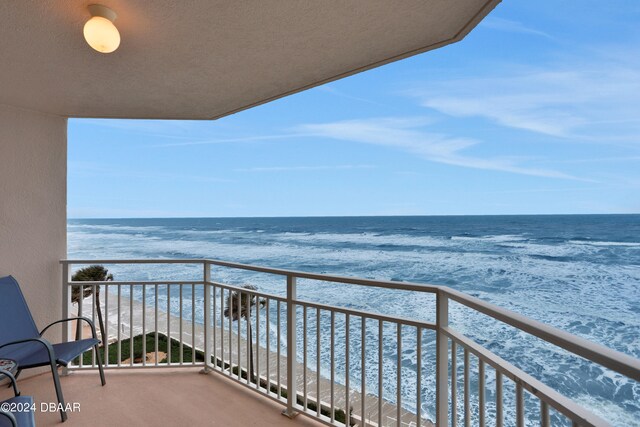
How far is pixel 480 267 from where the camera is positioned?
18547mm

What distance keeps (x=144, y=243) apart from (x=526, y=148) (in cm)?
2580

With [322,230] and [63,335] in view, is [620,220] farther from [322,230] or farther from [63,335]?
[63,335]

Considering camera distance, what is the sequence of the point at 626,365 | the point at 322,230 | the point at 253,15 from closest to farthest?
the point at 626,365, the point at 253,15, the point at 322,230

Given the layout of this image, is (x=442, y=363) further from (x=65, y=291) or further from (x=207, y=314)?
(x=65, y=291)

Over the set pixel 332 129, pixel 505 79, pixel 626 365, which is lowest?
pixel 626 365

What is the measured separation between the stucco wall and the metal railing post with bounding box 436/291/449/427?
3194 millimetres

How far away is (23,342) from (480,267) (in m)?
19.3

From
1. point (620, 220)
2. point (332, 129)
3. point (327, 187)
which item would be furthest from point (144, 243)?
point (620, 220)

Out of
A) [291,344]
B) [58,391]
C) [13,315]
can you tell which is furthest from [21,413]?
[13,315]

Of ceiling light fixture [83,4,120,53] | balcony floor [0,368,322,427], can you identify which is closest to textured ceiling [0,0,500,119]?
ceiling light fixture [83,4,120,53]

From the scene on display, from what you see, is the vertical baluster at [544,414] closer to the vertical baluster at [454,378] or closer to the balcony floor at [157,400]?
the vertical baluster at [454,378]

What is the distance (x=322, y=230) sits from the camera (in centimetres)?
2923

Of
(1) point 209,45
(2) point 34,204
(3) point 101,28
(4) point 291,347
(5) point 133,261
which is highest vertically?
(1) point 209,45

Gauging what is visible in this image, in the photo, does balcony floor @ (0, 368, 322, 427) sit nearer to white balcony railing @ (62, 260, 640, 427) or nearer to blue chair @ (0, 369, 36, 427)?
white balcony railing @ (62, 260, 640, 427)
